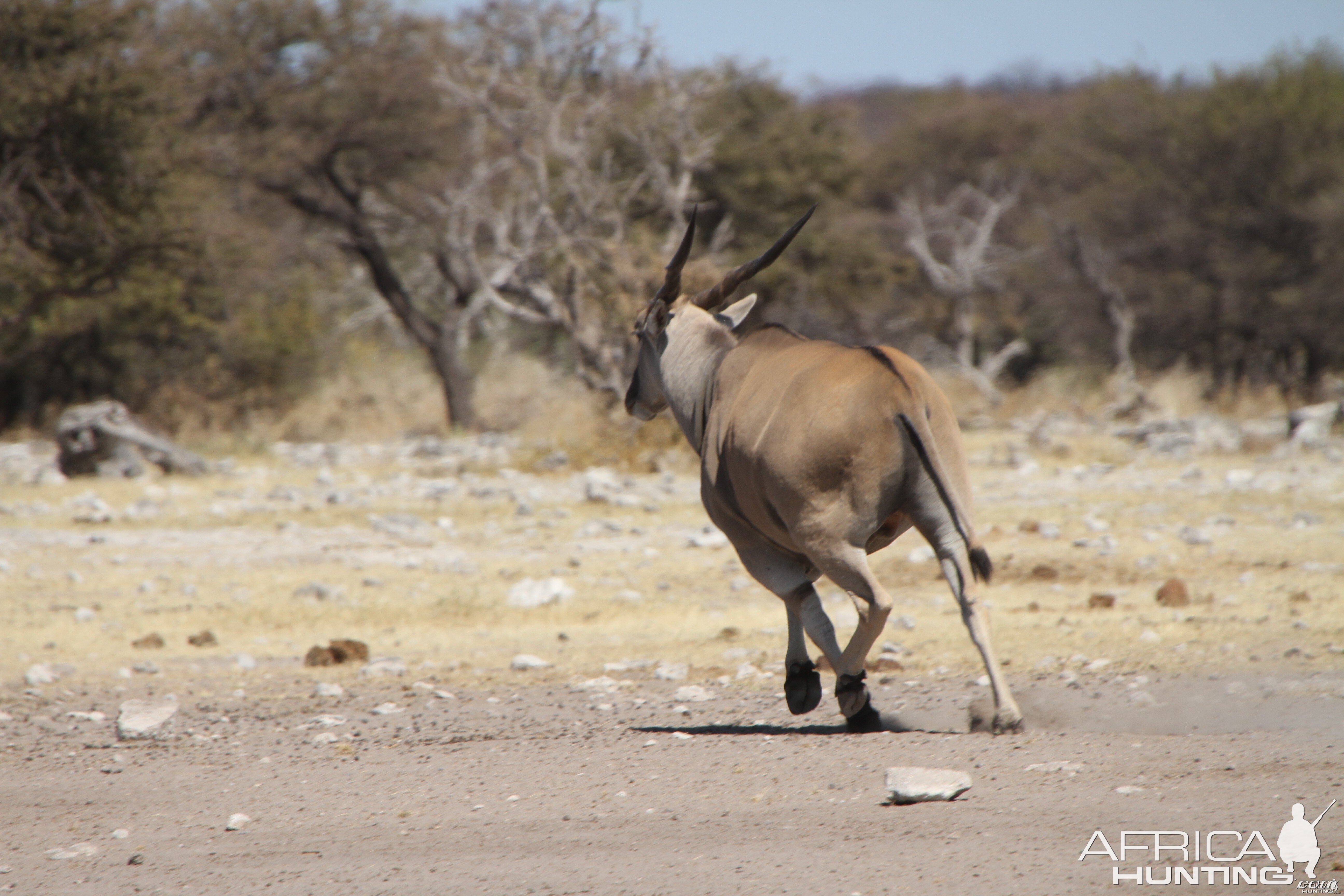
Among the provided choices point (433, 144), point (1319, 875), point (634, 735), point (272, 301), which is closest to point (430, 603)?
point (634, 735)

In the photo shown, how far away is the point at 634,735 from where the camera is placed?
19.0ft

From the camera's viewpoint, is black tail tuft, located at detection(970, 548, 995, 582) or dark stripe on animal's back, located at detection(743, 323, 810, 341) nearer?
black tail tuft, located at detection(970, 548, 995, 582)

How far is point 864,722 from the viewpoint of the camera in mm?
5578

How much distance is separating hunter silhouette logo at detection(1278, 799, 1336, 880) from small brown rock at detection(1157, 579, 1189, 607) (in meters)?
4.55

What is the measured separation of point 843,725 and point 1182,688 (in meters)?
1.53

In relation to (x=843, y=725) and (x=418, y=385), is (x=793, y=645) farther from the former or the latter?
(x=418, y=385)

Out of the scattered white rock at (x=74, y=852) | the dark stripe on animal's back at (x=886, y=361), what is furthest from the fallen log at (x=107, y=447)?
the dark stripe on animal's back at (x=886, y=361)

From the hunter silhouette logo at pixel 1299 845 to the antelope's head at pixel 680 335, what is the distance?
3324mm

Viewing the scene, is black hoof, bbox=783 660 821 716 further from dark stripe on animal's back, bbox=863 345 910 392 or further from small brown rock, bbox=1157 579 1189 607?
small brown rock, bbox=1157 579 1189 607

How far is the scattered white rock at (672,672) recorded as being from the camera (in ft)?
23.5

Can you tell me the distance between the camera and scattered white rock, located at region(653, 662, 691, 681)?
7.15 metres

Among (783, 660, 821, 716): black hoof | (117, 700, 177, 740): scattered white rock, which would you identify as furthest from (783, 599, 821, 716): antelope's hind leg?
(117, 700, 177, 740): scattered white rock

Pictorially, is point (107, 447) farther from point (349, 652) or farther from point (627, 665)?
point (627, 665)

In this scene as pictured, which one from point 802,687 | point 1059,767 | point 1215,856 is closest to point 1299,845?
point 1215,856
